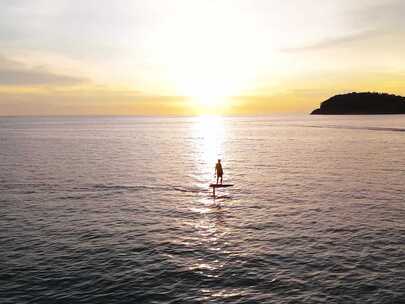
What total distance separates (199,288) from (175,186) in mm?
32462

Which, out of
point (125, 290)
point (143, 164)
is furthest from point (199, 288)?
point (143, 164)

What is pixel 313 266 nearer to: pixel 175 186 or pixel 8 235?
pixel 8 235

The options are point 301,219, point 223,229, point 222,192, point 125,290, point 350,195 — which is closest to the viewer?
point 125,290

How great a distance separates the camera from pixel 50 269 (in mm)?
25000

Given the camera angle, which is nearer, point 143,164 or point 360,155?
point 143,164

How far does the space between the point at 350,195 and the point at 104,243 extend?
98.9ft

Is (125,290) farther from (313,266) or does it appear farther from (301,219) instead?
(301,219)

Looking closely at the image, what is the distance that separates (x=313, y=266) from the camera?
2539 cm

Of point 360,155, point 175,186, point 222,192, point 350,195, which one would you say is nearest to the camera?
point 350,195

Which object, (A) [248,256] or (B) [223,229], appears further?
(B) [223,229]

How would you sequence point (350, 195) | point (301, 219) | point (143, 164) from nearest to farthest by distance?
point (301, 219)
point (350, 195)
point (143, 164)

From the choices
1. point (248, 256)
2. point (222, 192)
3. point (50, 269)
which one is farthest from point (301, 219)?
point (50, 269)

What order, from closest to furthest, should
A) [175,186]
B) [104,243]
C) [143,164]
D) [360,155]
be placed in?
[104,243]
[175,186]
[143,164]
[360,155]

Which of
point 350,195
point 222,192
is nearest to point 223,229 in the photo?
point 222,192
